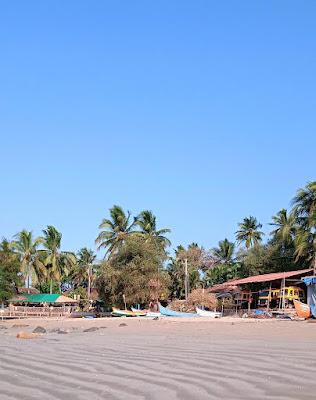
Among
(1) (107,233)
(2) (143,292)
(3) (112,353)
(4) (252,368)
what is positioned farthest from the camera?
(1) (107,233)

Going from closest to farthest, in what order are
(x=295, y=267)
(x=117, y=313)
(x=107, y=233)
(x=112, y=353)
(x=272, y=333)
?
(x=112, y=353)
(x=272, y=333)
(x=117, y=313)
(x=295, y=267)
(x=107, y=233)

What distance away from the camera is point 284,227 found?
148 feet

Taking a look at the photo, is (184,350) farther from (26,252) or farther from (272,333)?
(26,252)

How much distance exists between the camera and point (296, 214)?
135ft

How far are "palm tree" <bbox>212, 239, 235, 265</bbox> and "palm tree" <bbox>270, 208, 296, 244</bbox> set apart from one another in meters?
12.2

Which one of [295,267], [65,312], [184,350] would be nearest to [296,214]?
[295,267]

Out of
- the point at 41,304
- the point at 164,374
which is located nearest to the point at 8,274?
the point at 41,304

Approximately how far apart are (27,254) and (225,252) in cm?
2319

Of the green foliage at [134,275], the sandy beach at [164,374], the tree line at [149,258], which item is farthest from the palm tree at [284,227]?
the sandy beach at [164,374]

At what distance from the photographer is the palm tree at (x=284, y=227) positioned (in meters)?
44.2

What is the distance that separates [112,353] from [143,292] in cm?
3012

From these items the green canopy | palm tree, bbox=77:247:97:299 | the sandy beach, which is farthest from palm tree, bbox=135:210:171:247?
the sandy beach

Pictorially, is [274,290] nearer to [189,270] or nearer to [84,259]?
[189,270]

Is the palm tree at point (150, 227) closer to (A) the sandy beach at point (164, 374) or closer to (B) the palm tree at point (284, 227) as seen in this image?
(B) the palm tree at point (284, 227)
